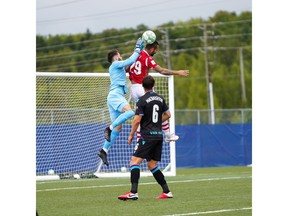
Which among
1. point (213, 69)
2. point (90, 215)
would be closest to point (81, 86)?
point (90, 215)

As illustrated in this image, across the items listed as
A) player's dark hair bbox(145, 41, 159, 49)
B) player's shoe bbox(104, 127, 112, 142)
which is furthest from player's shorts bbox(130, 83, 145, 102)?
player's dark hair bbox(145, 41, 159, 49)

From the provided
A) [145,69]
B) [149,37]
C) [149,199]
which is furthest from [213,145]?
[149,199]

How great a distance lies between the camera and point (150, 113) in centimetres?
1069

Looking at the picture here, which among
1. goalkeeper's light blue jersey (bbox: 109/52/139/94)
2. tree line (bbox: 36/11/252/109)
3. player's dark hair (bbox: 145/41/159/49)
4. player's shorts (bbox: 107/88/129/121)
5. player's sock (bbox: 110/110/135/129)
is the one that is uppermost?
tree line (bbox: 36/11/252/109)

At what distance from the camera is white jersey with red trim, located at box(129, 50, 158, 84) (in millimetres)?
13727

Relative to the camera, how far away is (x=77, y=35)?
3068 inches

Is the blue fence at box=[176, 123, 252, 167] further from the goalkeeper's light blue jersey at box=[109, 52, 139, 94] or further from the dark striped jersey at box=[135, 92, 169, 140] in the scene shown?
the dark striped jersey at box=[135, 92, 169, 140]

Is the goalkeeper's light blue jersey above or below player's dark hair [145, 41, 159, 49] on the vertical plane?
below

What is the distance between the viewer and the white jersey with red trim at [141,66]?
1373 cm

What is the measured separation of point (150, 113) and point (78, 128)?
8.87 metres

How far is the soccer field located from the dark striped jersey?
41.1 inches

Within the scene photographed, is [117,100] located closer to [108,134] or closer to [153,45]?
[108,134]

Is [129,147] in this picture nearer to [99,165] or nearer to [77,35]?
[99,165]
